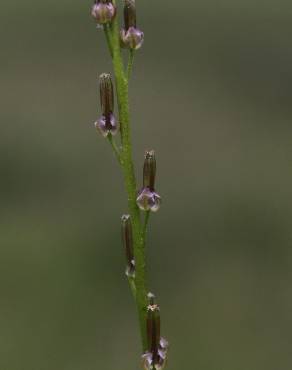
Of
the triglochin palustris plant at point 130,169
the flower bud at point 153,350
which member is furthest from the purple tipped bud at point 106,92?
the flower bud at point 153,350

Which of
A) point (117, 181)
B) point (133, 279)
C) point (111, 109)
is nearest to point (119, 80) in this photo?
point (111, 109)

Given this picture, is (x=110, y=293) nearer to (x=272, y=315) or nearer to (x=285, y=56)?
(x=272, y=315)

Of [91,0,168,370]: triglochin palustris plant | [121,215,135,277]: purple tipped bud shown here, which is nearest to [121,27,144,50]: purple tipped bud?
[91,0,168,370]: triglochin palustris plant

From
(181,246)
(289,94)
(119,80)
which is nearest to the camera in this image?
(119,80)

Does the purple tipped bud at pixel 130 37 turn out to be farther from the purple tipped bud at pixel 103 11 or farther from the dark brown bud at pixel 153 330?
the dark brown bud at pixel 153 330

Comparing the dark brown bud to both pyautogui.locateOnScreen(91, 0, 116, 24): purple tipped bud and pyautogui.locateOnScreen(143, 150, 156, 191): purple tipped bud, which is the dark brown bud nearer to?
pyautogui.locateOnScreen(143, 150, 156, 191): purple tipped bud

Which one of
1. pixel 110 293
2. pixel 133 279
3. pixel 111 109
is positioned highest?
pixel 110 293

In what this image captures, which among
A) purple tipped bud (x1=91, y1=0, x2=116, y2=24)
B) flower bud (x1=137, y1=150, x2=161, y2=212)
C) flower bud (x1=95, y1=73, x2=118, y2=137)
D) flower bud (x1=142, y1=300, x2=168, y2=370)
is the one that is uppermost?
purple tipped bud (x1=91, y1=0, x2=116, y2=24)
